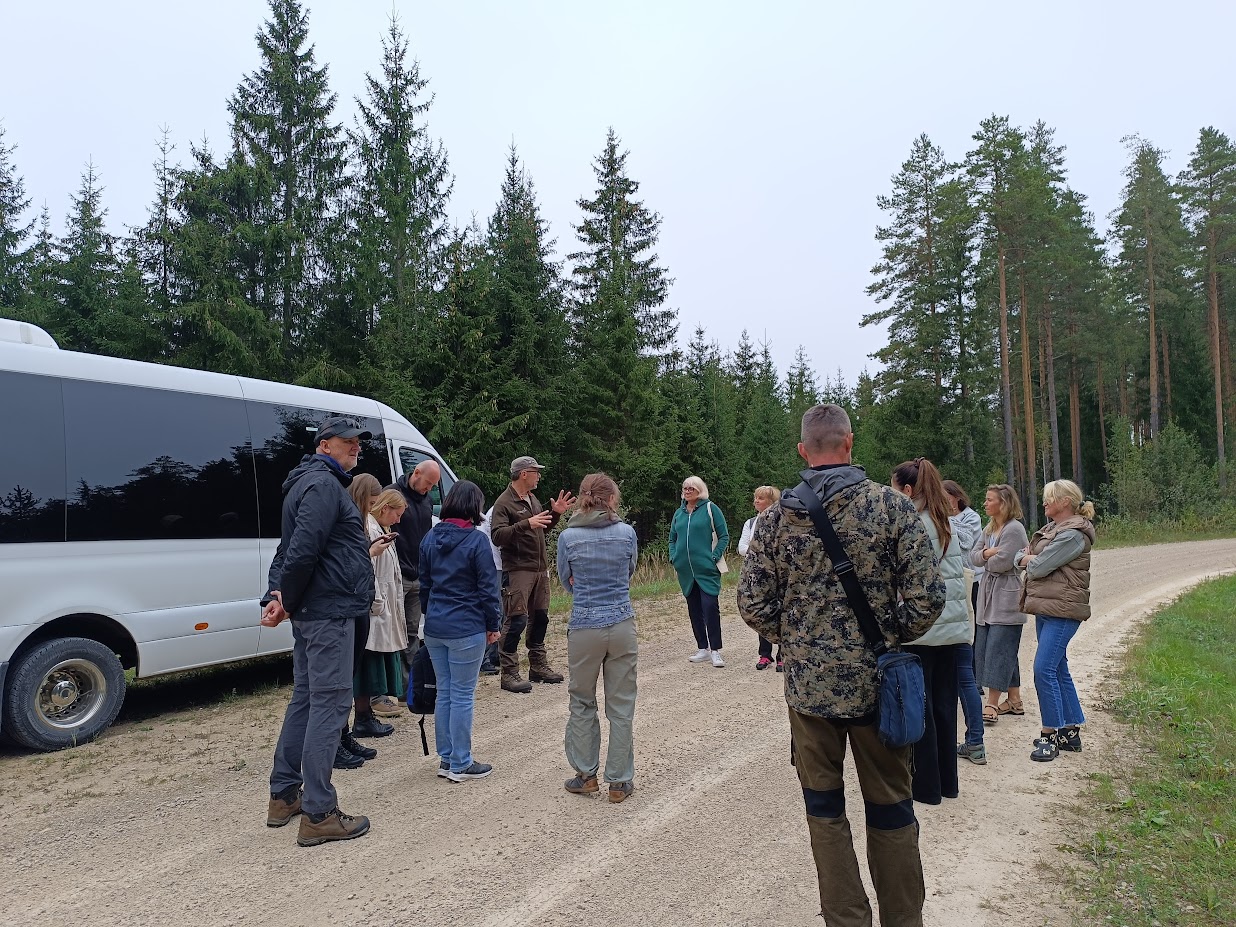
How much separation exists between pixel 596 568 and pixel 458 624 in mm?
1003

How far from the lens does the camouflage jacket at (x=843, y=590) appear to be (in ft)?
9.66

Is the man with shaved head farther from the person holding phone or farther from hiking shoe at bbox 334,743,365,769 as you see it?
hiking shoe at bbox 334,743,365,769

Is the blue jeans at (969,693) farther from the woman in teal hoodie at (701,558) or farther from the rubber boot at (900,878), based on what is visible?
the woman in teal hoodie at (701,558)

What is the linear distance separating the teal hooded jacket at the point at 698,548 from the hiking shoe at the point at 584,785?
12.3 feet

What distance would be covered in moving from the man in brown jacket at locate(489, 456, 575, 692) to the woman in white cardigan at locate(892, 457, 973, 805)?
378cm

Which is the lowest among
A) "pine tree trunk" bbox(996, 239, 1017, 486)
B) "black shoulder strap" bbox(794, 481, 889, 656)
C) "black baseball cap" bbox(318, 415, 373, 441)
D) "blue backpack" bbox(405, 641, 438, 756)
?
"blue backpack" bbox(405, 641, 438, 756)

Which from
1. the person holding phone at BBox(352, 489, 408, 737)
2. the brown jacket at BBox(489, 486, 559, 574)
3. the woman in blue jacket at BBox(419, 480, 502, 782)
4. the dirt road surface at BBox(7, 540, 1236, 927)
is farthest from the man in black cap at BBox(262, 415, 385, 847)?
the brown jacket at BBox(489, 486, 559, 574)

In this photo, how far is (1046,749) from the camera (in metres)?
5.45

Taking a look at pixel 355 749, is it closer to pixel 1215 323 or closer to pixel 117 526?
pixel 117 526

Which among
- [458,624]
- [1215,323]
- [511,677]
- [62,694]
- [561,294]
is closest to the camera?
[458,624]

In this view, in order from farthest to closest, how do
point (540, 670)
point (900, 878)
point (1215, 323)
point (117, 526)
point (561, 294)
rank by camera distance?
point (1215, 323) → point (561, 294) → point (540, 670) → point (117, 526) → point (900, 878)

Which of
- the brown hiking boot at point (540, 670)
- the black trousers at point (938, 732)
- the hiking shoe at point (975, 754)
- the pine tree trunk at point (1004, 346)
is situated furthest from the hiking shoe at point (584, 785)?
the pine tree trunk at point (1004, 346)

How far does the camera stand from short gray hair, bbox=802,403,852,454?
317cm

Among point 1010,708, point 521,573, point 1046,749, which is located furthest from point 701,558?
point 1046,749
